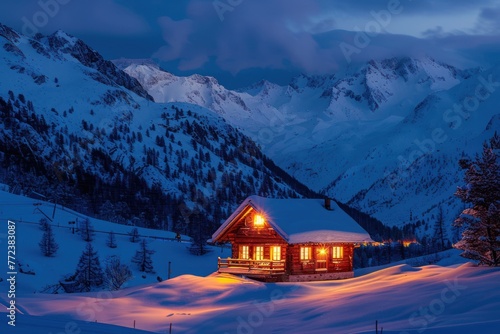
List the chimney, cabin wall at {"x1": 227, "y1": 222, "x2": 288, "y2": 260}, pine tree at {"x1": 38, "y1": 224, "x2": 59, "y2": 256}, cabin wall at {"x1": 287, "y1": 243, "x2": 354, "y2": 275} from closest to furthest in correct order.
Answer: cabin wall at {"x1": 287, "y1": 243, "x2": 354, "y2": 275}
cabin wall at {"x1": 227, "y1": 222, "x2": 288, "y2": 260}
the chimney
pine tree at {"x1": 38, "y1": 224, "x2": 59, "y2": 256}

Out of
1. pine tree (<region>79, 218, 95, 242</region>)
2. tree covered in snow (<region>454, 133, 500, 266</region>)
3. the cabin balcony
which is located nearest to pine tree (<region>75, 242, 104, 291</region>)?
pine tree (<region>79, 218, 95, 242</region>)

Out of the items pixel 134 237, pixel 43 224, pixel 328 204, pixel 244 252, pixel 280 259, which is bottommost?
pixel 280 259

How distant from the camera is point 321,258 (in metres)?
46.6

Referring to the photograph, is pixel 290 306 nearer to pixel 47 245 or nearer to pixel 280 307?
pixel 280 307

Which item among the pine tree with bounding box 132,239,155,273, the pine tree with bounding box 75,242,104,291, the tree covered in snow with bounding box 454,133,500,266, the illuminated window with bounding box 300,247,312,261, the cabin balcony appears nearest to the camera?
the tree covered in snow with bounding box 454,133,500,266

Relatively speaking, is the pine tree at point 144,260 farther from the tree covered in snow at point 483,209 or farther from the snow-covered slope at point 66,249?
the tree covered in snow at point 483,209

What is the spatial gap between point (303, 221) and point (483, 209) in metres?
16.6

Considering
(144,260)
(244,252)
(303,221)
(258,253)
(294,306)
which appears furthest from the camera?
(144,260)

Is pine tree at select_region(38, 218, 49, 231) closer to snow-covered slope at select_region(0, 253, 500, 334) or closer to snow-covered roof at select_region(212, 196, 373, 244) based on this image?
snow-covered roof at select_region(212, 196, 373, 244)

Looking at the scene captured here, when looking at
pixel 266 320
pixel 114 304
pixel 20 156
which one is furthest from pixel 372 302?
pixel 20 156

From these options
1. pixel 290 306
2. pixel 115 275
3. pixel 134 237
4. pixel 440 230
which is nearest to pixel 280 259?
pixel 290 306

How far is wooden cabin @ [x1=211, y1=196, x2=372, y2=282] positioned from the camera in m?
44.5

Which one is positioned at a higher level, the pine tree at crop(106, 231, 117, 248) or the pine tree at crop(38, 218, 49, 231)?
the pine tree at crop(38, 218, 49, 231)

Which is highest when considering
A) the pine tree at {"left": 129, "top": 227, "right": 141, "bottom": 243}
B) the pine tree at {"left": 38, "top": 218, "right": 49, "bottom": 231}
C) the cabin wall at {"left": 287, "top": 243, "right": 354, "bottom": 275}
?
the pine tree at {"left": 38, "top": 218, "right": 49, "bottom": 231}
